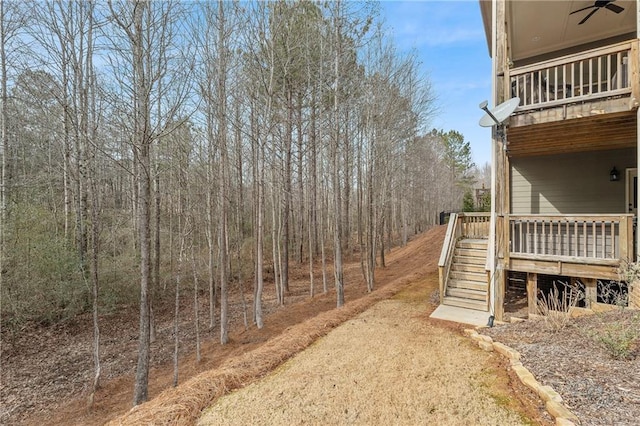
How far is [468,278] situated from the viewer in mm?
7117

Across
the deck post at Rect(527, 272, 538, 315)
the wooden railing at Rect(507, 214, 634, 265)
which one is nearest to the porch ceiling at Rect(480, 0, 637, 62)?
the wooden railing at Rect(507, 214, 634, 265)

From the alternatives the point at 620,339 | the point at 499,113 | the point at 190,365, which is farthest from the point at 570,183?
the point at 190,365

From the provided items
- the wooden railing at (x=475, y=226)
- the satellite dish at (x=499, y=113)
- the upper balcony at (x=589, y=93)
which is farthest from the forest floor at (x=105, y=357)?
the upper balcony at (x=589, y=93)

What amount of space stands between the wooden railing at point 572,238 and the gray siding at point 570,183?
2.36m

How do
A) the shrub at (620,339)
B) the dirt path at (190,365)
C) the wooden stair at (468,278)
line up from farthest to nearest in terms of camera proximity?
1. the wooden stair at (468,278)
2. the dirt path at (190,365)
3. the shrub at (620,339)

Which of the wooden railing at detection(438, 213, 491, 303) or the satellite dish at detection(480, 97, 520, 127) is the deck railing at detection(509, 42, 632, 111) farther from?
the wooden railing at detection(438, 213, 491, 303)

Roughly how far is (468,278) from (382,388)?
15.1ft

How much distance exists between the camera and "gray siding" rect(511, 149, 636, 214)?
23.7 feet

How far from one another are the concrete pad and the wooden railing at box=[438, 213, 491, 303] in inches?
17.9

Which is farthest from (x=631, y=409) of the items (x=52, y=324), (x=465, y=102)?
(x=465, y=102)

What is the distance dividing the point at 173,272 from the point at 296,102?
862cm

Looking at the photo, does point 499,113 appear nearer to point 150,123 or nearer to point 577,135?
point 577,135

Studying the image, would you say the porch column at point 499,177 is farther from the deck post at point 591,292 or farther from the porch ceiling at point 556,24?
the porch ceiling at point 556,24

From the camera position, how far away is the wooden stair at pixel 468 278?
6598mm
